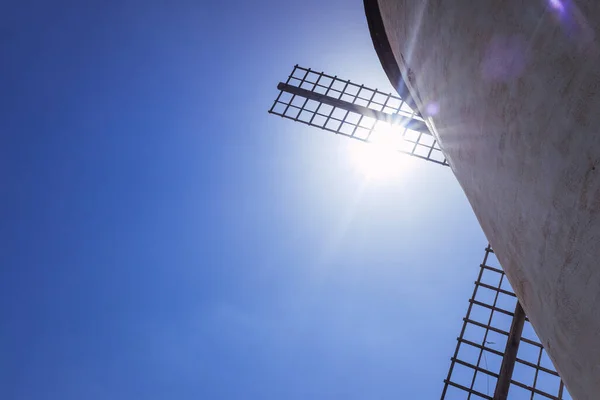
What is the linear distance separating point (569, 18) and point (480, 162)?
0.81m

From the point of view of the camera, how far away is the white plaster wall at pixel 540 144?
37.3 inches

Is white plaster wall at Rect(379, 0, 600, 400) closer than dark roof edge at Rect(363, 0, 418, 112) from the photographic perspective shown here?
Yes

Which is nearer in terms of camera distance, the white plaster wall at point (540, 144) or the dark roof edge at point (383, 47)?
the white plaster wall at point (540, 144)

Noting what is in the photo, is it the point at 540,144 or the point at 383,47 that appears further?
the point at 383,47

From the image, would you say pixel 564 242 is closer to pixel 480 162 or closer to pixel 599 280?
pixel 599 280

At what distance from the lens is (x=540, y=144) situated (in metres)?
1.13

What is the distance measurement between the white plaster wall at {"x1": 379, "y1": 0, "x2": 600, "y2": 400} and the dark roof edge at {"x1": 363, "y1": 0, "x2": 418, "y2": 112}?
150 inches

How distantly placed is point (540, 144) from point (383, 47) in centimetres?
511

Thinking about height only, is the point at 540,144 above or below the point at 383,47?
below

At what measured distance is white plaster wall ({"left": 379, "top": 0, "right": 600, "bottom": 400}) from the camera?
946mm

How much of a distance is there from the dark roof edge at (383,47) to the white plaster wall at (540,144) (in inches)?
150

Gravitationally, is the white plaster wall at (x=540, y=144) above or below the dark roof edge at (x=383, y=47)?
below

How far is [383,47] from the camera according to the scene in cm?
582

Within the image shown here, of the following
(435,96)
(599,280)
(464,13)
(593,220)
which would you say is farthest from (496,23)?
(435,96)
